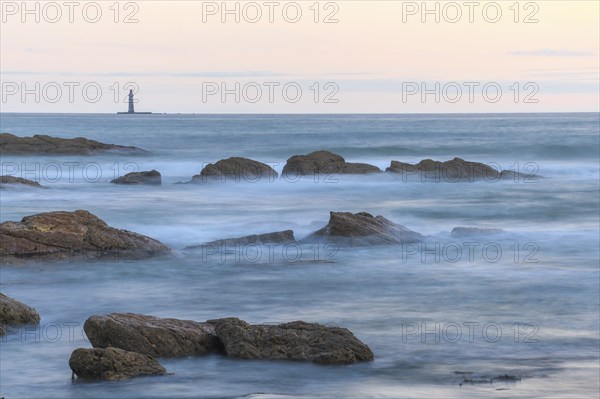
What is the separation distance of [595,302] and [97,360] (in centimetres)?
883

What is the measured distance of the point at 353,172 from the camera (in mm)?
40719

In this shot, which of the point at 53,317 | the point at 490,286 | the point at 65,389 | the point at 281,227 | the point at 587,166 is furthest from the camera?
the point at 587,166

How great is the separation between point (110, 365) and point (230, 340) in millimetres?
1655

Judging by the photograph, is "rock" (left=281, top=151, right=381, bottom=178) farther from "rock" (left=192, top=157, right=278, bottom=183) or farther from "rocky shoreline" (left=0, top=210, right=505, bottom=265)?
"rocky shoreline" (left=0, top=210, right=505, bottom=265)

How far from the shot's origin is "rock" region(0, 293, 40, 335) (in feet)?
44.3

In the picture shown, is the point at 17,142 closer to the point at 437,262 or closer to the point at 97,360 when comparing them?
the point at 437,262

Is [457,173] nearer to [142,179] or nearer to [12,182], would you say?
[142,179]

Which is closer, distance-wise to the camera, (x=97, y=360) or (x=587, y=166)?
(x=97, y=360)

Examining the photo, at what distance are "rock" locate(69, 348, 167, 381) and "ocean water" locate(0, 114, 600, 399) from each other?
158 millimetres

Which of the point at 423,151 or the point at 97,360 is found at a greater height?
the point at 423,151

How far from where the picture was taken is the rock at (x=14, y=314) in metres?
13.5

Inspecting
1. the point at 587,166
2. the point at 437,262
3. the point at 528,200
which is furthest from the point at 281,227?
the point at 587,166

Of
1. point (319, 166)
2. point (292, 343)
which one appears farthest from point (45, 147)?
point (292, 343)

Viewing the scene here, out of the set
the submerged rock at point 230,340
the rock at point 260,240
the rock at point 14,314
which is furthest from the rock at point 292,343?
the rock at point 260,240
